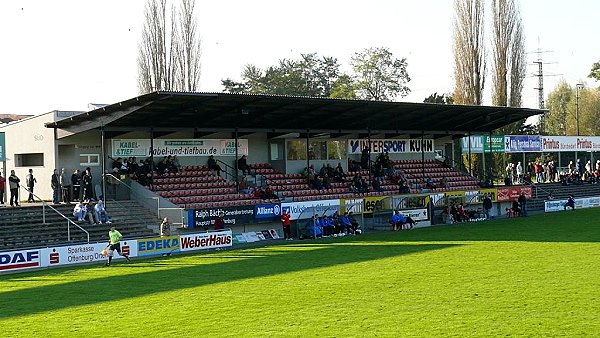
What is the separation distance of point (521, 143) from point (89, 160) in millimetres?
35598

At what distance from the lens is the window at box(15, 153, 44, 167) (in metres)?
38.4

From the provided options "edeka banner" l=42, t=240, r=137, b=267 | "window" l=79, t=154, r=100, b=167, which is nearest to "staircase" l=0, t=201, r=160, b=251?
"edeka banner" l=42, t=240, r=137, b=267

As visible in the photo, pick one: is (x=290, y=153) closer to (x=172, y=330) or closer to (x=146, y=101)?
(x=146, y=101)

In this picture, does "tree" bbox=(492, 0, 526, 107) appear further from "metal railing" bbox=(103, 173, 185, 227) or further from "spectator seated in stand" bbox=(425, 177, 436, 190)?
"metal railing" bbox=(103, 173, 185, 227)

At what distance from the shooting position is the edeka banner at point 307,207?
127 ft

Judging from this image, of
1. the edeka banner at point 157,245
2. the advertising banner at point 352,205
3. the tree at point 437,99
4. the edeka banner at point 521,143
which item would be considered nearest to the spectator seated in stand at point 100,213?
the edeka banner at point 157,245

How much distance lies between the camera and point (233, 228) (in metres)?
37.2

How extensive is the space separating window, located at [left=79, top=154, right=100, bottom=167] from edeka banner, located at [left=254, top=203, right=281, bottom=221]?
8296 mm

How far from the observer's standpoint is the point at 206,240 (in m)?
33.0

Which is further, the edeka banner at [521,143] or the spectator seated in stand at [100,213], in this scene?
the edeka banner at [521,143]

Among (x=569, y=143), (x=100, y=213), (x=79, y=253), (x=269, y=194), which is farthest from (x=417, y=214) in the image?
(x=569, y=143)

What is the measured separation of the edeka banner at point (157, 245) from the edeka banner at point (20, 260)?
410 cm

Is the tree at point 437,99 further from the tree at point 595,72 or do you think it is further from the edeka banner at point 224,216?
the edeka banner at point 224,216

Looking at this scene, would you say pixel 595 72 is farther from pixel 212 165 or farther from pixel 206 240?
pixel 206 240
